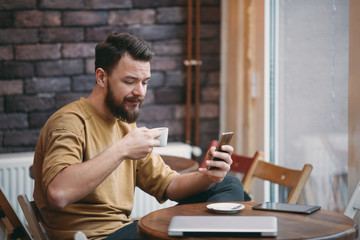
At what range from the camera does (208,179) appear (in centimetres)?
181

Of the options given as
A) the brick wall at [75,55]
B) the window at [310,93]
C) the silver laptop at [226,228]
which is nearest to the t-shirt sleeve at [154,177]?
the silver laptop at [226,228]

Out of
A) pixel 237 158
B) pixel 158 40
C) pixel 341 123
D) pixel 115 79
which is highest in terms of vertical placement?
pixel 158 40

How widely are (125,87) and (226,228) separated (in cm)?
73

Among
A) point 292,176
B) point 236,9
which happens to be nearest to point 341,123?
point 292,176

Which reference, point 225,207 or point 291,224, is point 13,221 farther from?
point 291,224

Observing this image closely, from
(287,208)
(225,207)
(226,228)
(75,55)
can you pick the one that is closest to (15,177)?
(75,55)

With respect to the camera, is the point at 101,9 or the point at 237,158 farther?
the point at 101,9

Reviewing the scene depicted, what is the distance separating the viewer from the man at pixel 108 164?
1.56 m

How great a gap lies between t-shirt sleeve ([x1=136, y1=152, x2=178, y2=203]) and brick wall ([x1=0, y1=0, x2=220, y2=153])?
1779 millimetres

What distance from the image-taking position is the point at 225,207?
1.60m

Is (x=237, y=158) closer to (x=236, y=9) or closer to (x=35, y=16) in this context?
(x=236, y=9)

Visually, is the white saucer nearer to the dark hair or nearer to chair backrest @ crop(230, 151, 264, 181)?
the dark hair

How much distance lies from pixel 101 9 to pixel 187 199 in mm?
2132

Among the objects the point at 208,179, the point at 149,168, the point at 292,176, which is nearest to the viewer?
the point at 208,179
